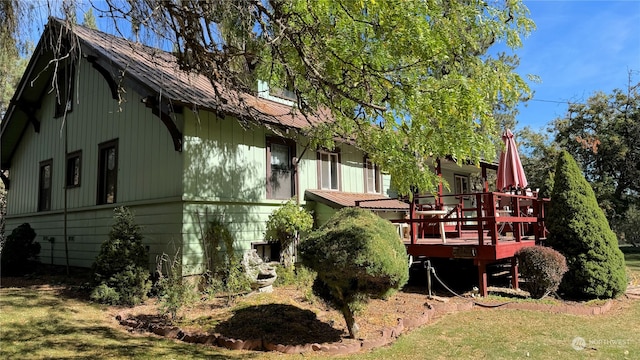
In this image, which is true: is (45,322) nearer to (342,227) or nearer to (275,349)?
(275,349)

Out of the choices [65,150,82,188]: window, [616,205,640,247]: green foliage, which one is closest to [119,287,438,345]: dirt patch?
[65,150,82,188]: window

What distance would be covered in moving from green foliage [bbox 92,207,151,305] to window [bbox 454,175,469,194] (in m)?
15.0

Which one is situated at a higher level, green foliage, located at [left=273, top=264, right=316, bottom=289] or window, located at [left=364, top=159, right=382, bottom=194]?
window, located at [left=364, top=159, right=382, bottom=194]

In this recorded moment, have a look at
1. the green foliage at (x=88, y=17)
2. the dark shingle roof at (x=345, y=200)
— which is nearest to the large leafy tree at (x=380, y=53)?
the green foliage at (x=88, y=17)

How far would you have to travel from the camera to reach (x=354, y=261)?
202 inches

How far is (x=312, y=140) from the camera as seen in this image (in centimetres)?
877

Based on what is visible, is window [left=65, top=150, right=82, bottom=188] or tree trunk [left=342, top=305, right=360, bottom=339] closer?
tree trunk [left=342, top=305, right=360, bottom=339]

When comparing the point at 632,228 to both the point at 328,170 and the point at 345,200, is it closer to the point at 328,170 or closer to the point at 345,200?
the point at 328,170

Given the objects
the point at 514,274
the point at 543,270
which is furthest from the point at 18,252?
the point at 543,270

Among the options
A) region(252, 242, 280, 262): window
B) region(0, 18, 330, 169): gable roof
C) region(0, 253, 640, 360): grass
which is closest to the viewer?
region(0, 253, 640, 360): grass

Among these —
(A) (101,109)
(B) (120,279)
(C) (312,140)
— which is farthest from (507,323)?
(A) (101,109)

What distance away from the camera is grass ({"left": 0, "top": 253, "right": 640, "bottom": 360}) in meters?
Answer: 5.32

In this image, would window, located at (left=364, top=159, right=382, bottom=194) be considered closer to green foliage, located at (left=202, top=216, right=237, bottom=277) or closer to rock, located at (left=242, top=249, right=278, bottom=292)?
green foliage, located at (left=202, top=216, right=237, bottom=277)

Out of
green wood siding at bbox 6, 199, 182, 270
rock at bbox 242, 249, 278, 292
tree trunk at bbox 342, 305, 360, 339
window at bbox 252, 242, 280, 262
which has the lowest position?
tree trunk at bbox 342, 305, 360, 339
